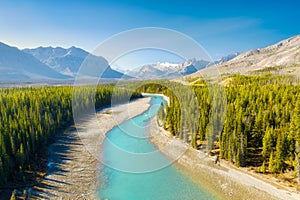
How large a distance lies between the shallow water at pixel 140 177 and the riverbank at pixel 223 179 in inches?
55.3

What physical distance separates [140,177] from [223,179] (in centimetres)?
980

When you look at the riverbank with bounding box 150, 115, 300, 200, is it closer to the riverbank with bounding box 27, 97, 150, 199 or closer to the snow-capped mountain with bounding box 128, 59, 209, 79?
the riverbank with bounding box 27, 97, 150, 199

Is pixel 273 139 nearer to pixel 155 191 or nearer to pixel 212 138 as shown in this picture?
pixel 212 138

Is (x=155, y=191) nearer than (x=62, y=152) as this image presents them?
Yes

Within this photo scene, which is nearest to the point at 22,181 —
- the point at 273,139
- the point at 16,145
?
the point at 16,145

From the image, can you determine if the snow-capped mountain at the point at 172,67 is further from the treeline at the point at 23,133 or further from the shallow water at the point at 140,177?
the treeline at the point at 23,133

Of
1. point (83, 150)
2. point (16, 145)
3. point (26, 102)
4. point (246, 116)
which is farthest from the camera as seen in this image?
point (26, 102)

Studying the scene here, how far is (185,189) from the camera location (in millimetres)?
25812

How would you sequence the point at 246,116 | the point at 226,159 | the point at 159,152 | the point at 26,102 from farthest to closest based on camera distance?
the point at 26,102
the point at 246,116
the point at 159,152
the point at 226,159

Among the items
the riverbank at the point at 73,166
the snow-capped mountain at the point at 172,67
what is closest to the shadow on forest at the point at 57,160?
the riverbank at the point at 73,166

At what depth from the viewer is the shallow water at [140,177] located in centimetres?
2477

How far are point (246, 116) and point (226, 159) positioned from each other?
14831 mm

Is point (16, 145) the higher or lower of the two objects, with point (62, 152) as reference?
higher

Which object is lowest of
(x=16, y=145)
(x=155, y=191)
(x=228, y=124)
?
(x=155, y=191)
